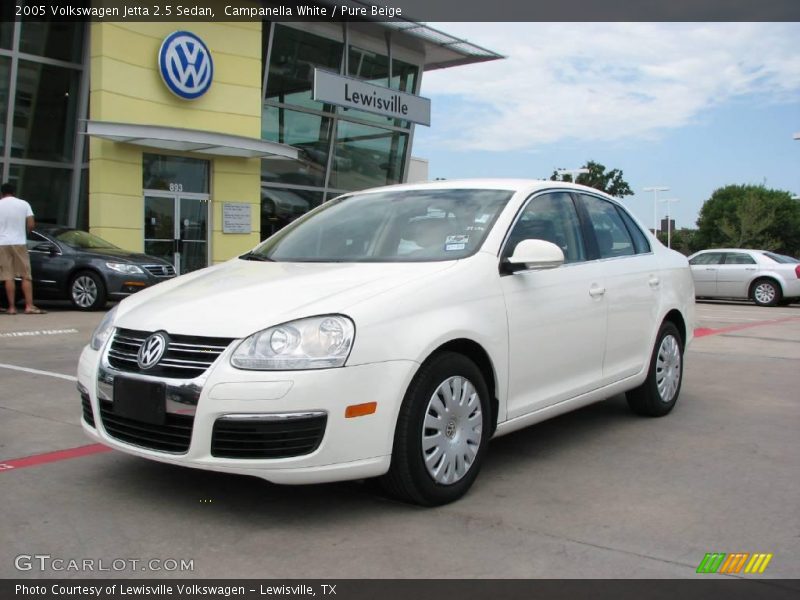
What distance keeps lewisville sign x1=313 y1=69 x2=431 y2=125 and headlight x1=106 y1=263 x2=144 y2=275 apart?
341 inches

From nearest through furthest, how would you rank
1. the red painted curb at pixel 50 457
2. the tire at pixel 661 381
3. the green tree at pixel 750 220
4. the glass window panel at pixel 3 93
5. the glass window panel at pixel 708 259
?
the red painted curb at pixel 50 457 → the tire at pixel 661 381 → the glass window panel at pixel 3 93 → the glass window panel at pixel 708 259 → the green tree at pixel 750 220

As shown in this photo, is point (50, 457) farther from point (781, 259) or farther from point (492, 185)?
point (781, 259)

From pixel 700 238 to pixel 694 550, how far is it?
250 feet

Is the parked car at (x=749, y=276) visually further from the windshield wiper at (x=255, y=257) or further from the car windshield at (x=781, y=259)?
the windshield wiper at (x=255, y=257)

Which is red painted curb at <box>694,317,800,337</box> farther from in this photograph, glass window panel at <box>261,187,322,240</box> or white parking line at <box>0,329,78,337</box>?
glass window panel at <box>261,187,322,240</box>

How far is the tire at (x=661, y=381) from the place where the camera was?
5.54 metres

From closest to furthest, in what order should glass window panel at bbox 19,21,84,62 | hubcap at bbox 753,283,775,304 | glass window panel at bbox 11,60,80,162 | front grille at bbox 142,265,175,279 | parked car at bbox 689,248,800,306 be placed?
front grille at bbox 142,265,175,279
glass window panel at bbox 19,21,84,62
glass window panel at bbox 11,60,80,162
parked car at bbox 689,248,800,306
hubcap at bbox 753,283,775,304

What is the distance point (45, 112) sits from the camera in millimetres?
17109

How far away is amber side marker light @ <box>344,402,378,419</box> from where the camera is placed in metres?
3.34

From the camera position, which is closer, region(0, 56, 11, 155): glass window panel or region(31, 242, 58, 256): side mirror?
region(31, 242, 58, 256): side mirror

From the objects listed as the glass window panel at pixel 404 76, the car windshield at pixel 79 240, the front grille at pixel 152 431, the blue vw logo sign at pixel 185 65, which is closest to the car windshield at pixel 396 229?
the front grille at pixel 152 431

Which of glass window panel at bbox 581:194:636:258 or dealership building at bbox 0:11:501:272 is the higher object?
dealership building at bbox 0:11:501:272

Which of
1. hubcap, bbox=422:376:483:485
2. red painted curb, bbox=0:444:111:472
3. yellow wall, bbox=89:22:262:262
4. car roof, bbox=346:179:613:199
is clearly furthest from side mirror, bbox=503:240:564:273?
yellow wall, bbox=89:22:262:262
